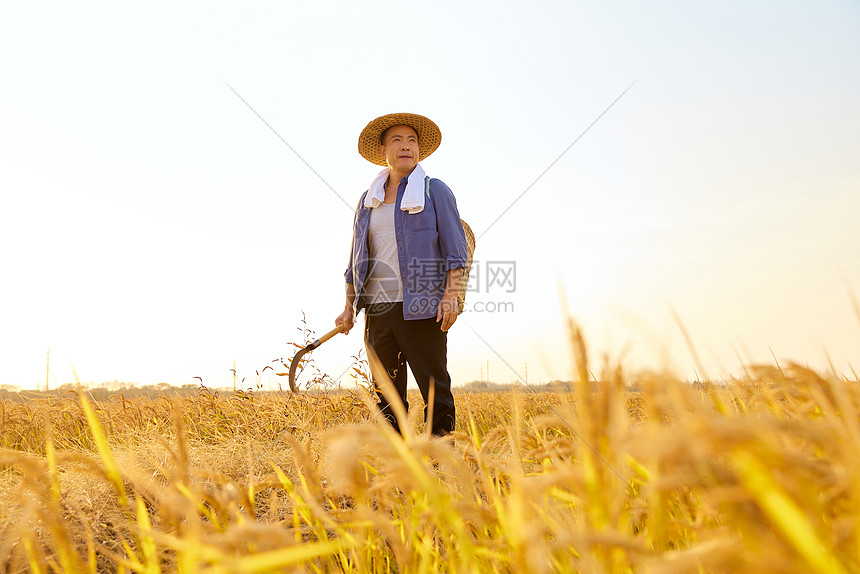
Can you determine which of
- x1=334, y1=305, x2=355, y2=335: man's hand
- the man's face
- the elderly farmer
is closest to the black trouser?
the elderly farmer

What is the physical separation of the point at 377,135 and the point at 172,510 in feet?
13.0

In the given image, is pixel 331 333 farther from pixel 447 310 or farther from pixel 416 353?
pixel 447 310

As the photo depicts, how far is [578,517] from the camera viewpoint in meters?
1.03

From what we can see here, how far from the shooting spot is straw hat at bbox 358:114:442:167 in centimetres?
421

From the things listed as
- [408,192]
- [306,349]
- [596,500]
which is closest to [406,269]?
[408,192]

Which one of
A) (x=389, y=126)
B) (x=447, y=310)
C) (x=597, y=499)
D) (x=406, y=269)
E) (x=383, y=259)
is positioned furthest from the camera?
(x=389, y=126)

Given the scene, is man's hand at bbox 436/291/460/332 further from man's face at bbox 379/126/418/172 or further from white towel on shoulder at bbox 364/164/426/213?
man's face at bbox 379/126/418/172

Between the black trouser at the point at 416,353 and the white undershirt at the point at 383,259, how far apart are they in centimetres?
9

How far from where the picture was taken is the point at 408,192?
3.80 meters

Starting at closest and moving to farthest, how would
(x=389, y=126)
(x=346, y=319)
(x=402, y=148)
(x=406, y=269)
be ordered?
(x=406, y=269) < (x=402, y=148) < (x=346, y=319) < (x=389, y=126)

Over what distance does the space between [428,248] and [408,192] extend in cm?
47

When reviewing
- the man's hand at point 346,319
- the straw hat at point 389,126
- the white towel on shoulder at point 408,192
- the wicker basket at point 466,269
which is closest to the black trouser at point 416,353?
the wicker basket at point 466,269

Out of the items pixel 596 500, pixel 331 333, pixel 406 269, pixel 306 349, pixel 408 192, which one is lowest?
pixel 596 500

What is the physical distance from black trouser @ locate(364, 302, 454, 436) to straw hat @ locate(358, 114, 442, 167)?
1586 millimetres
